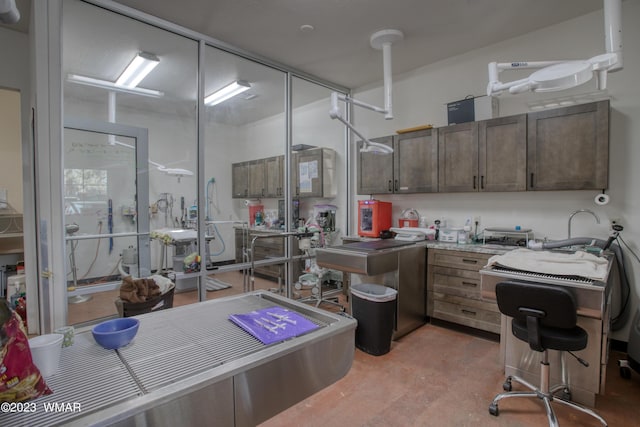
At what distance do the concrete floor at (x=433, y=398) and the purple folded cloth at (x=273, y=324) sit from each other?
1.19m

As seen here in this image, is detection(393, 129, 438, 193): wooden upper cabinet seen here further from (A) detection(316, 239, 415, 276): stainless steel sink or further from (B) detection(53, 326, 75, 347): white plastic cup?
(B) detection(53, 326, 75, 347): white plastic cup

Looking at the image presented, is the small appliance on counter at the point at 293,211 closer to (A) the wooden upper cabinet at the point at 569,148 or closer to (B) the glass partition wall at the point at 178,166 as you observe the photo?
(B) the glass partition wall at the point at 178,166

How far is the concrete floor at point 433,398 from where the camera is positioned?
1993 mm

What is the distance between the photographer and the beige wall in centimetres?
438

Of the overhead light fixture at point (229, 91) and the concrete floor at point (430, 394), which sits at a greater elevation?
the overhead light fixture at point (229, 91)

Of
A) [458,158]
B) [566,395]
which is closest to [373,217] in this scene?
[458,158]

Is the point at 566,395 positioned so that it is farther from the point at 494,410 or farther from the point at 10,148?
the point at 10,148

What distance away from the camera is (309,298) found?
4219 mm

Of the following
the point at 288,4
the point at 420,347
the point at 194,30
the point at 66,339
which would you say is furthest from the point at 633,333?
the point at 194,30

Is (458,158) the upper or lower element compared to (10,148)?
lower

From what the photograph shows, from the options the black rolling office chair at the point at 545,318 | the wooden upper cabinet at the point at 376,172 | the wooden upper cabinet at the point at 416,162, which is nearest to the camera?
the black rolling office chair at the point at 545,318

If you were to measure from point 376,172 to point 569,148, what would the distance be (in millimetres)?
2023

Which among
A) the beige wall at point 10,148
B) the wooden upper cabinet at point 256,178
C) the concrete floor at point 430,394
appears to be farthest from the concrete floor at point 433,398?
the beige wall at point 10,148

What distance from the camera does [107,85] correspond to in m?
3.07
